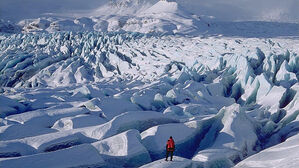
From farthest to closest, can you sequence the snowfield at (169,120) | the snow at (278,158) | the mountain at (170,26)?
the mountain at (170,26)
the snowfield at (169,120)
the snow at (278,158)

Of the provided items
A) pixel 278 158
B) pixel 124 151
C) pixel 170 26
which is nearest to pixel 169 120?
pixel 124 151

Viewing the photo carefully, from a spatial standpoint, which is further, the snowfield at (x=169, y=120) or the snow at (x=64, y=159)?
the snowfield at (x=169, y=120)

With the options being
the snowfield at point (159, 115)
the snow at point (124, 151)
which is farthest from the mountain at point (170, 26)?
the snow at point (124, 151)

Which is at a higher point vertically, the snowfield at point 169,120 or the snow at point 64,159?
the snow at point 64,159

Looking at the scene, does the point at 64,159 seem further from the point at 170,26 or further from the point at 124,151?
the point at 170,26

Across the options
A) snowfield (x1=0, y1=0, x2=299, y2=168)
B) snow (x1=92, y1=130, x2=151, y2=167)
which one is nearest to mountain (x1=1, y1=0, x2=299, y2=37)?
snowfield (x1=0, y1=0, x2=299, y2=168)

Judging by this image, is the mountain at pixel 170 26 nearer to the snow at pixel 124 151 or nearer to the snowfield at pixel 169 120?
the snowfield at pixel 169 120

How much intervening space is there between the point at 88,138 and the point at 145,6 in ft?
247

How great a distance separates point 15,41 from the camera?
25.0 meters

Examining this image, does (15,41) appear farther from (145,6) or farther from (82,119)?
(145,6)

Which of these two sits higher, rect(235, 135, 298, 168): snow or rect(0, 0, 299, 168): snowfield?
rect(235, 135, 298, 168): snow

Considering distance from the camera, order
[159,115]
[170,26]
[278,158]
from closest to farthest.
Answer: [278,158], [159,115], [170,26]

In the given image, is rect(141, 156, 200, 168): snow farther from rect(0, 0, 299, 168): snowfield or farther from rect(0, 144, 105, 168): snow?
rect(0, 144, 105, 168): snow

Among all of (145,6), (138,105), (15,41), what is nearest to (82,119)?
(138,105)
